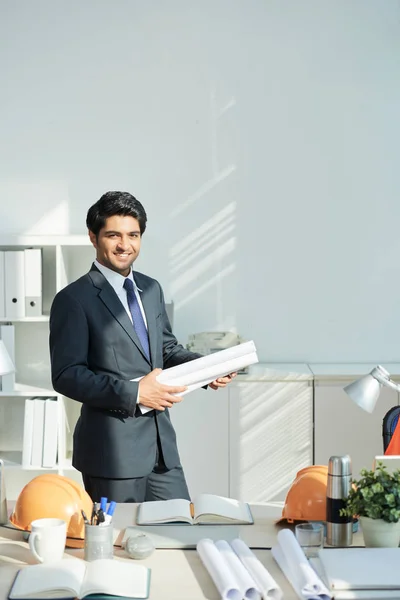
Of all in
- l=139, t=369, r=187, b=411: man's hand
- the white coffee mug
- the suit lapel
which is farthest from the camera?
the suit lapel

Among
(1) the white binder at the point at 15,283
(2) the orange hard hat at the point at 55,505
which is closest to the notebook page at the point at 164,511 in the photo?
(2) the orange hard hat at the point at 55,505

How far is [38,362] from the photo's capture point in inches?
202

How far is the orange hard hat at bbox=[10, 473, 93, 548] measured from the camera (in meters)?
2.39

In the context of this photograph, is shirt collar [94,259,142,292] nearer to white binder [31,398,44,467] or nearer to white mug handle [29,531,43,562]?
white mug handle [29,531,43,562]

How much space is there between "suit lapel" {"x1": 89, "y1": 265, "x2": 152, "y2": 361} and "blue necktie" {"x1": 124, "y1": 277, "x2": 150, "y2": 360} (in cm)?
4

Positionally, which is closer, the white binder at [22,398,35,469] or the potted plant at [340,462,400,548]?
the potted plant at [340,462,400,548]

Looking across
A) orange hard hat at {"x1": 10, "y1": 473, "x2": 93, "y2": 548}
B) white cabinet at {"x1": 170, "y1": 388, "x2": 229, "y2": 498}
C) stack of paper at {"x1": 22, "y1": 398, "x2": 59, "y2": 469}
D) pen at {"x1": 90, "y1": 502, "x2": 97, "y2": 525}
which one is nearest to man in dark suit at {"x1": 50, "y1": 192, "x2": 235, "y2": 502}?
orange hard hat at {"x1": 10, "y1": 473, "x2": 93, "y2": 548}

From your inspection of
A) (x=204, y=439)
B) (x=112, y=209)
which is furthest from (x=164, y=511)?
(x=204, y=439)

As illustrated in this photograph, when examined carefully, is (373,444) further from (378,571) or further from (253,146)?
(378,571)

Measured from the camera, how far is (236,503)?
8.77ft

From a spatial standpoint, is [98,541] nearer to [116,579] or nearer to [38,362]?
[116,579]

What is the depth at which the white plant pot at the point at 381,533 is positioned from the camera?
229cm

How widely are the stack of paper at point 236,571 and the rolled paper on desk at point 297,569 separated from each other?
57mm

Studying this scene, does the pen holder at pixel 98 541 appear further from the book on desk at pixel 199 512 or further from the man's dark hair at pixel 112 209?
the man's dark hair at pixel 112 209
